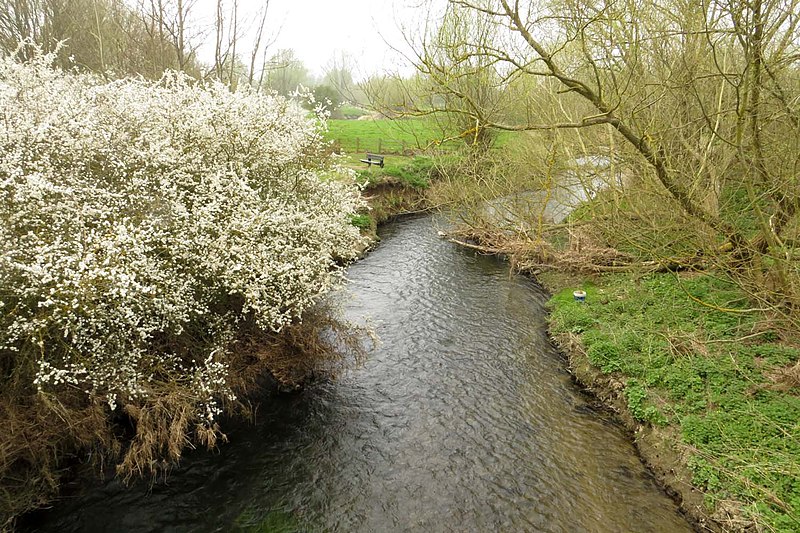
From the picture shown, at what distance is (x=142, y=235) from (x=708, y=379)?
33.0 ft

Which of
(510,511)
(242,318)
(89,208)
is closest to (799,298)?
(510,511)

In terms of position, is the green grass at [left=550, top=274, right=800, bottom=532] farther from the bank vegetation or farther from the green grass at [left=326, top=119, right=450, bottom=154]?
the green grass at [left=326, top=119, right=450, bottom=154]

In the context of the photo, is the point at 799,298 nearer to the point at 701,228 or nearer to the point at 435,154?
the point at 701,228

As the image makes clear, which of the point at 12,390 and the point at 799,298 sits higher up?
the point at 799,298

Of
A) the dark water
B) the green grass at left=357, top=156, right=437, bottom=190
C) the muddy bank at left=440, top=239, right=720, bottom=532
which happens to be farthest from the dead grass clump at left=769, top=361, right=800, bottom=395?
the green grass at left=357, top=156, right=437, bottom=190

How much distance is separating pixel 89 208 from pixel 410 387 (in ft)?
21.7

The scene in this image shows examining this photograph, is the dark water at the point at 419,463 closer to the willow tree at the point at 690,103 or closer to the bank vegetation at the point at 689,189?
the bank vegetation at the point at 689,189

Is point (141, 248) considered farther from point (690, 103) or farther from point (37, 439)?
point (690, 103)

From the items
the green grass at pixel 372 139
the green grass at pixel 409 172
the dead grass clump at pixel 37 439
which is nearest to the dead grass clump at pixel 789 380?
the dead grass clump at pixel 37 439

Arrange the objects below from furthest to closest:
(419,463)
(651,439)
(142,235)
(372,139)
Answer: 1. (372,139)
2. (651,439)
3. (419,463)
4. (142,235)

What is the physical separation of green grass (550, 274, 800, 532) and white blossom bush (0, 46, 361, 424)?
6.75 metres

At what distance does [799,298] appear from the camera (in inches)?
253

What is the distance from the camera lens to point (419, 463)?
7.64 m

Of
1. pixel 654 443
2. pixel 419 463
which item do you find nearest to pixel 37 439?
pixel 419 463
